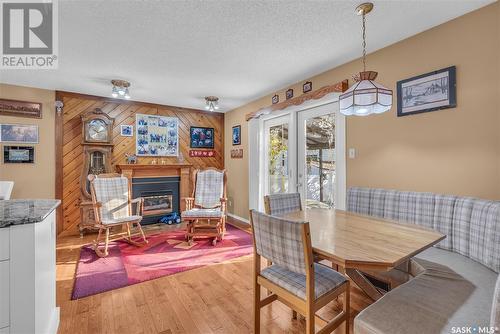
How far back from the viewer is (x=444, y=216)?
1955 mm

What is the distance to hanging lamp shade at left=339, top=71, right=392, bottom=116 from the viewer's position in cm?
163

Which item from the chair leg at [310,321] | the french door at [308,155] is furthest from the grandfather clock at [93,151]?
the chair leg at [310,321]

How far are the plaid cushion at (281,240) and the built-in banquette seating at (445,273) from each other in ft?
1.31

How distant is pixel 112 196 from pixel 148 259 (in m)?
1.18

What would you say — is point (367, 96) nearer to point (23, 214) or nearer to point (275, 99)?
point (23, 214)

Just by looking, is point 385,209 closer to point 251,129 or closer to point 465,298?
point 465,298

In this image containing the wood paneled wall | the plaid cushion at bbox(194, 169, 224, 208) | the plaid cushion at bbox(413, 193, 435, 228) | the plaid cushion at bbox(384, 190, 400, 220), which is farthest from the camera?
the plaid cushion at bbox(194, 169, 224, 208)

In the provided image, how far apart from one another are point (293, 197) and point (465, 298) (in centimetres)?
147

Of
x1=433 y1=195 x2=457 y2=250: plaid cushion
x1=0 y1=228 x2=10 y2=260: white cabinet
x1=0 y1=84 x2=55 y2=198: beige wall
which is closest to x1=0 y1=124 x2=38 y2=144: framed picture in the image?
x1=0 y1=84 x2=55 y2=198: beige wall

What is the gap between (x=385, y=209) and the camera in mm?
2359

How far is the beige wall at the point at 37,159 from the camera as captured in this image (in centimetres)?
360

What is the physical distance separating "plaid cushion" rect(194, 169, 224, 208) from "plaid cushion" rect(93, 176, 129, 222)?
3.63 feet

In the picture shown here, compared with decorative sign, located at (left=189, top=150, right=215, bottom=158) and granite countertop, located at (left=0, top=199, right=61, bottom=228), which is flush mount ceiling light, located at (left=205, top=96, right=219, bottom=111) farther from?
granite countertop, located at (left=0, top=199, right=61, bottom=228)

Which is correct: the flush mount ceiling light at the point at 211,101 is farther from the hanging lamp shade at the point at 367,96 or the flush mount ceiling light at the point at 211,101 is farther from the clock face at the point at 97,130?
the hanging lamp shade at the point at 367,96
